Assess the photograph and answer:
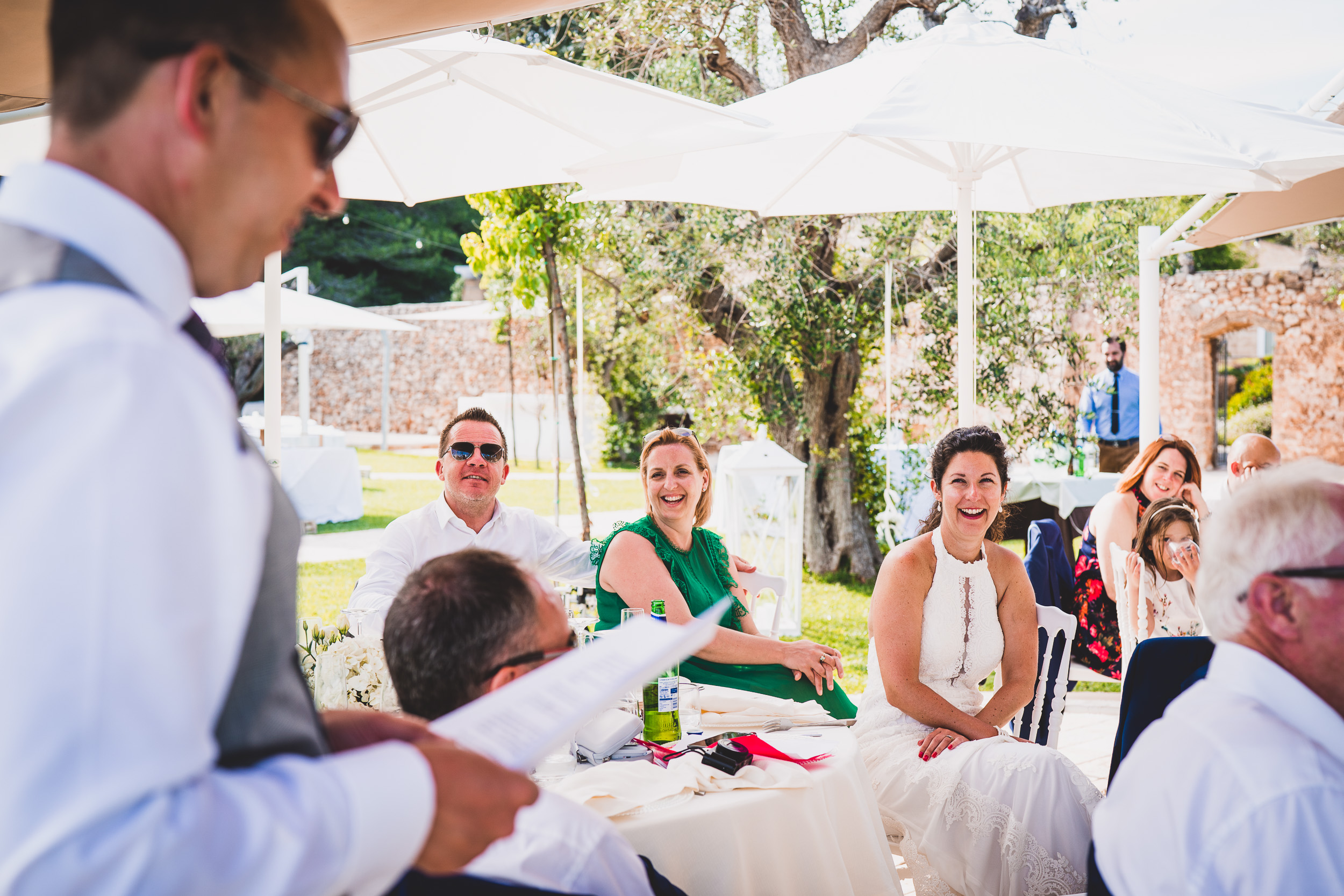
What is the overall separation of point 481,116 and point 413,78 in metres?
0.41

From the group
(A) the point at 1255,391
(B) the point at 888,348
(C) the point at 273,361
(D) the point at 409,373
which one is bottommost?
(A) the point at 1255,391

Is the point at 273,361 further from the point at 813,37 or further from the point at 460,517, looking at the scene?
the point at 813,37

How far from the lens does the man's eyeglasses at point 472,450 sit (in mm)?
3822

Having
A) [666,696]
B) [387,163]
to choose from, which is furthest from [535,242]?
[666,696]

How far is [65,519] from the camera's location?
2.10 feet

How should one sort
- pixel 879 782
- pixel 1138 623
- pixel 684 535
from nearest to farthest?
pixel 879 782, pixel 684 535, pixel 1138 623

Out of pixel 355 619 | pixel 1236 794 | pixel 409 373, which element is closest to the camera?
pixel 1236 794

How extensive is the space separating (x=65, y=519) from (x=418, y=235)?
31.3m

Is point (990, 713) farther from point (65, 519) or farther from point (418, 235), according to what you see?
point (418, 235)

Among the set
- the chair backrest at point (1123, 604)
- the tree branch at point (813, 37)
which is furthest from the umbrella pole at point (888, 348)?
the chair backrest at point (1123, 604)

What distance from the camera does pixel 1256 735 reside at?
4.15 feet

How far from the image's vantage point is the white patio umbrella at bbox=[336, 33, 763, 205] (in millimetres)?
3777

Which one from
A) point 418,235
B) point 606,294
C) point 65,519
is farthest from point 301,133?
point 418,235

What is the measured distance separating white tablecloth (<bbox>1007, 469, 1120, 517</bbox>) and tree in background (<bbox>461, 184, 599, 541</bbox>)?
3.41 meters
